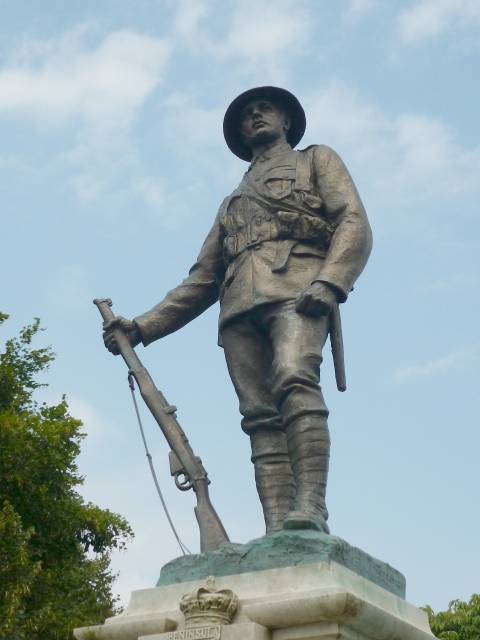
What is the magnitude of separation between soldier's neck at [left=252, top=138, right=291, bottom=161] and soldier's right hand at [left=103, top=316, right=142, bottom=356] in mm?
1373

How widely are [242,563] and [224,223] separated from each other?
2.36 metres

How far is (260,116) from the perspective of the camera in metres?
7.57

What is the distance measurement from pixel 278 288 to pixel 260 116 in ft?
4.61

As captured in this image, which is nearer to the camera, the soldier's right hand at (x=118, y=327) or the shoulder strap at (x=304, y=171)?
the shoulder strap at (x=304, y=171)

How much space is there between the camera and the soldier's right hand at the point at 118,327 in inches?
286

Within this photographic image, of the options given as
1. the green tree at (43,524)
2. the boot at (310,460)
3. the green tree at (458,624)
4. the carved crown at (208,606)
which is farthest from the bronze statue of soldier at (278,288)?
the green tree at (458,624)

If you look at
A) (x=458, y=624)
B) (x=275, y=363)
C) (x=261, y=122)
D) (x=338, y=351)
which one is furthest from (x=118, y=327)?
(x=458, y=624)

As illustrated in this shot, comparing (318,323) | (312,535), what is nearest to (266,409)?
(318,323)

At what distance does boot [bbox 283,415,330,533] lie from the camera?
241 inches

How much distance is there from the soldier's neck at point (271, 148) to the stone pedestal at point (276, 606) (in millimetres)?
2735

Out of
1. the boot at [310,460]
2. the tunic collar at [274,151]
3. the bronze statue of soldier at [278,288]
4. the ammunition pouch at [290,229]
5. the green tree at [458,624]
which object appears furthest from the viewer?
the green tree at [458,624]

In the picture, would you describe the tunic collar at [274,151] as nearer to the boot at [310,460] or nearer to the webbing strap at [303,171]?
the webbing strap at [303,171]

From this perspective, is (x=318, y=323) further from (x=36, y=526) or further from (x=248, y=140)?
(x=36, y=526)

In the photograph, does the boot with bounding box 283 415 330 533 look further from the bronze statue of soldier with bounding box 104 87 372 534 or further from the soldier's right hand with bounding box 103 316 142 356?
the soldier's right hand with bounding box 103 316 142 356
